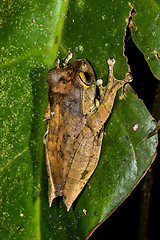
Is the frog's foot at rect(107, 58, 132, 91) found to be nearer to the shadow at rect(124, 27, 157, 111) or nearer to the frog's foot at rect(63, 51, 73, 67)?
the frog's foot at rect(63, 51, 73, 67)

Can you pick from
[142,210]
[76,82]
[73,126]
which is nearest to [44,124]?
[73,126]

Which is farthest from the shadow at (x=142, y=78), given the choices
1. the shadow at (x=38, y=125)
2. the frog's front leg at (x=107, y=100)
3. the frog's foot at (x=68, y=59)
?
the shadow at (x=38, y=125)

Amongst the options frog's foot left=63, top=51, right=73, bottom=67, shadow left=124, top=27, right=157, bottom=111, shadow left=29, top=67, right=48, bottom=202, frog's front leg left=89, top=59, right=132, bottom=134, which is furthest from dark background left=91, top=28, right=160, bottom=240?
shadow left=29, top=67, right=48, bottom=202

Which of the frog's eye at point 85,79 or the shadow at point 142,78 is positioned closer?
the frog's eye at point 85,79

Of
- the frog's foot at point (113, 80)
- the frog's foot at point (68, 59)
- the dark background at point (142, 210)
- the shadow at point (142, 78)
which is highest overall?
the frog's foot at point (68, 59)

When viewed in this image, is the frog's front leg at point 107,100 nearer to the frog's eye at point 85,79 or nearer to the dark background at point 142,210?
the frog's eye at point 85,79
